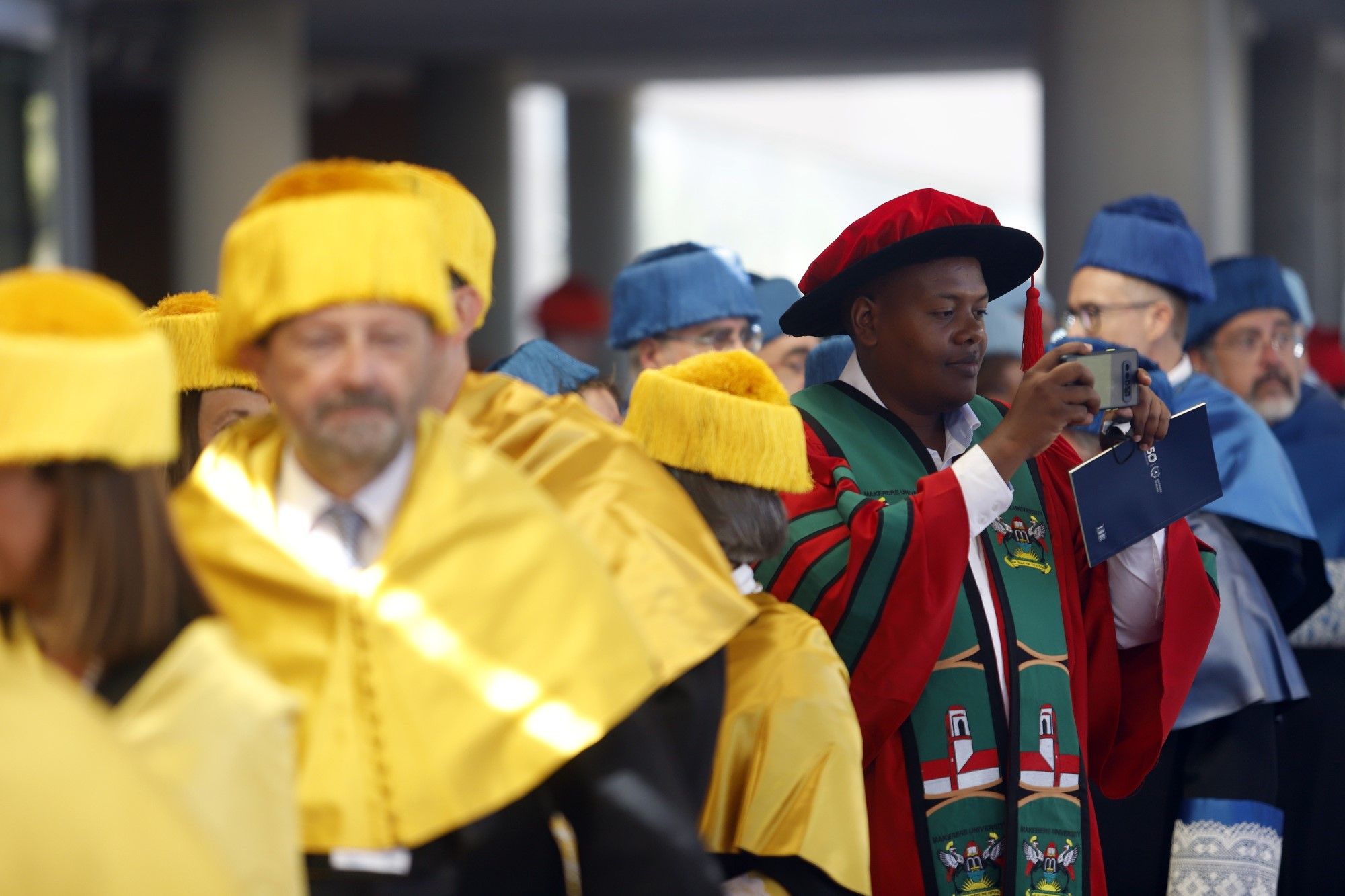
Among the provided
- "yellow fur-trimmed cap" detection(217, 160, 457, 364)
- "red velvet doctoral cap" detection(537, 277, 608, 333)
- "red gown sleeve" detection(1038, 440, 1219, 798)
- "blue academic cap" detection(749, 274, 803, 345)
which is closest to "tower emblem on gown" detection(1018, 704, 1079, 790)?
"red gown sleeve" detection(1038, 440, 1219, 798)

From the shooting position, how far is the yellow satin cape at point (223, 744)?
1.64 metres

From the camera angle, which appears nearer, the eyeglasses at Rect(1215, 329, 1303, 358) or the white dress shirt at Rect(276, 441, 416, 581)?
the white dress shirt at Rect(276, 441, 416, 581)

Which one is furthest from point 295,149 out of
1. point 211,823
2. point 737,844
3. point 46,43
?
point 211,823

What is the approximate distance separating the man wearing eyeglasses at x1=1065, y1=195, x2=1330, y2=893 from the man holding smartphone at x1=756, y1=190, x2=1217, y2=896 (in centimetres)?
68

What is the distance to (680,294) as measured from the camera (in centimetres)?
455

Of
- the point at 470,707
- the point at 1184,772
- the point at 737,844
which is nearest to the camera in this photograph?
the point at 470,707

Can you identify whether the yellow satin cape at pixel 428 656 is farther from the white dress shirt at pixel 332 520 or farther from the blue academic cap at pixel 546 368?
the blue academic cap at pixel 546 368

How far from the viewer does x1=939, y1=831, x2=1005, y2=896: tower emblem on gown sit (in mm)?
2959

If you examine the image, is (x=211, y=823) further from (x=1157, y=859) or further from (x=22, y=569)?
(x=1157, y=859)

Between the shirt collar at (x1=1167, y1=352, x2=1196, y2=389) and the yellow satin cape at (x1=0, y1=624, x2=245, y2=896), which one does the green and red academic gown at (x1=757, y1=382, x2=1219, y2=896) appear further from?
the yellow satin cape at (x1=0, y1=624, x2=245, y2=896)

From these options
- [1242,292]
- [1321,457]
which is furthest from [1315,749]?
[1242,292]

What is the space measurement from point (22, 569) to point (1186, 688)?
218cm

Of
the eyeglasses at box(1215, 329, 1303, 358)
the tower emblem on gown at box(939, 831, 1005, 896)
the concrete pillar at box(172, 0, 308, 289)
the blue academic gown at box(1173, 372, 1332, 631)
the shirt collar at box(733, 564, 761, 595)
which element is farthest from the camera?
the concrete pillar at box(172, 0, 308, 289)

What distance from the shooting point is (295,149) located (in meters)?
12.1
